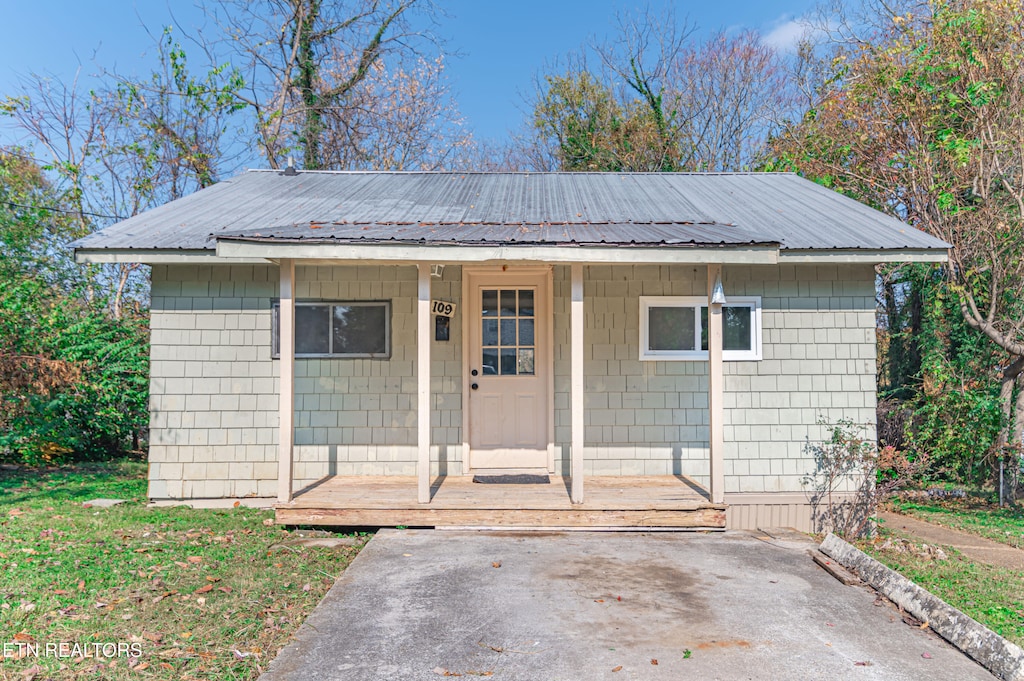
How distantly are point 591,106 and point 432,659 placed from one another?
17136 mm

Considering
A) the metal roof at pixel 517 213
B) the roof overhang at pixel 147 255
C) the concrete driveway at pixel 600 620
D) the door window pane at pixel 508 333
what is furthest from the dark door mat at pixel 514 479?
the roof overhang at pixel 147 255

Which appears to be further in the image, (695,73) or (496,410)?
(695,73)

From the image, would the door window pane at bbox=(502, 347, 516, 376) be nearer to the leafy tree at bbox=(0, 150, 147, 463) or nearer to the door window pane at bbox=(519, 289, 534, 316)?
the door window pane at bbox=(519, 289, 534, 316)

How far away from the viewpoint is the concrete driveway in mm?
3117

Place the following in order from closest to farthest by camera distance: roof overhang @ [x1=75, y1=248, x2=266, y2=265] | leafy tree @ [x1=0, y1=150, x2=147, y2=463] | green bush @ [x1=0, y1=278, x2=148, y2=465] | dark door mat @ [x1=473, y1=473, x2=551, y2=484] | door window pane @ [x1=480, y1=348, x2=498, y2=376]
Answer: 1. roof overhang @ [x1=75, y1=248, x2=266, y2=265]
2. dark door mat @ [x1=473, y1=473, x2=551, y2=484]
3. door window pane @ [x1=480, y1=348, x2=498, y2=376]
4. leafy tree @ [x1=0, y1=150, x2=147, y2=463]
5. green bush @ [x1=0, y1=278, x2=148, y2=465]

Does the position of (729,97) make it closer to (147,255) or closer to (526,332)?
(526,332)

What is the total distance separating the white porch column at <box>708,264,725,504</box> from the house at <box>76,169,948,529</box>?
11.6 inches

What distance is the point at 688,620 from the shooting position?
3.70 m

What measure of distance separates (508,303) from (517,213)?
97cm

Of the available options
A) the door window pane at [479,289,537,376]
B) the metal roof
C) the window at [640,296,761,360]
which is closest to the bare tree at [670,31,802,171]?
the metal roof

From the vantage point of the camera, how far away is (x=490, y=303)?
708 cm

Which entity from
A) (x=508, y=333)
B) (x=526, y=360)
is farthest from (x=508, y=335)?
(x=526, y=360)

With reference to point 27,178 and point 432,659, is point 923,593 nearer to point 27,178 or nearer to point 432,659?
point 432,659

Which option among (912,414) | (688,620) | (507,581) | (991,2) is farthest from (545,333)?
(991,2)
